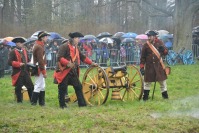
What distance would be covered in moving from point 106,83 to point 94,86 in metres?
0.55

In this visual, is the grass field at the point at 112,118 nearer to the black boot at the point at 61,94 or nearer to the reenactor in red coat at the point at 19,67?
the black boot at the point at 61,94

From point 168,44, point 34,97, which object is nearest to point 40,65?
point 34,97

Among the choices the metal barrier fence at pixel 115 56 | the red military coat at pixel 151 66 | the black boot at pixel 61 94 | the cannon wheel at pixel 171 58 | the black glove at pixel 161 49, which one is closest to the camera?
the black boot at pixel 61 94

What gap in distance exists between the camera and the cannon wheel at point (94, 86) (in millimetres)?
9172

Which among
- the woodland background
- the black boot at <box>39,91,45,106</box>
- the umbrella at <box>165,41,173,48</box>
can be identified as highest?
the woodland background

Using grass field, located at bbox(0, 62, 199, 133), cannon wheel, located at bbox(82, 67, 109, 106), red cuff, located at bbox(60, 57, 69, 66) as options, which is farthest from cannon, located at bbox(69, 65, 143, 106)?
red cuff, located at bbox(60, 57, 69, 66)

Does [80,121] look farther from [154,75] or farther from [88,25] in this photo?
[88,25]

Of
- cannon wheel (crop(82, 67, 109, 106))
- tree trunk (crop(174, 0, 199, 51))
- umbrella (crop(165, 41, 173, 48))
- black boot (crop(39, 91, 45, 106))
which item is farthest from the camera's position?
umbrella (crop(165, 41, 173, 48))

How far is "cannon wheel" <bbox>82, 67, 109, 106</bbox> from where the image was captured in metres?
9.17

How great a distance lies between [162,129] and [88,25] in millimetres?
27263

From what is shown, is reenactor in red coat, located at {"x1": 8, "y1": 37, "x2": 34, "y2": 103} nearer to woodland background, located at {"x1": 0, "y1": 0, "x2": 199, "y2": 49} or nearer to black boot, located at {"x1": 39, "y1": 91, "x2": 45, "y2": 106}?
black boot, located at {"x1": 39, "y1": 91, "x2": 45, "y2": 106}

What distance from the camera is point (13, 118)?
23.6 feet

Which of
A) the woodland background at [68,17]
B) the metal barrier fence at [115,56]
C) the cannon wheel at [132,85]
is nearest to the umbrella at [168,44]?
the woodland background at [68,17]

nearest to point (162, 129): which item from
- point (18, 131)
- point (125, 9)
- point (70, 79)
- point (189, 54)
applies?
point (18, 131)
